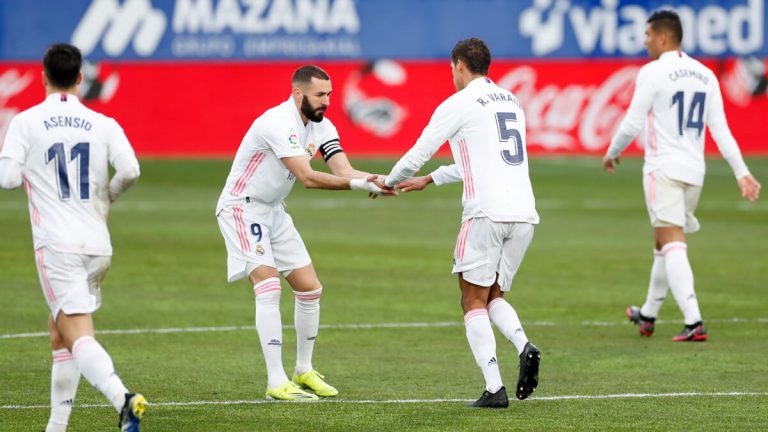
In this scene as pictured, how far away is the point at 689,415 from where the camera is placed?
8.55 meters

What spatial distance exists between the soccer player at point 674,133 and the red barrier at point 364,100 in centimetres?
1953

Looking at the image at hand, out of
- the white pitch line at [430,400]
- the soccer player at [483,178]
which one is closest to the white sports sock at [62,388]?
the white pitch line at [430,400]

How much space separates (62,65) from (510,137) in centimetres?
293

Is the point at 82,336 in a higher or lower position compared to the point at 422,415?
higher

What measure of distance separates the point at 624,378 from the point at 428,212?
14108 mm

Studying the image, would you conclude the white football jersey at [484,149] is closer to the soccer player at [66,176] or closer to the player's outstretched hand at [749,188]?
the soccer player at [66,176]

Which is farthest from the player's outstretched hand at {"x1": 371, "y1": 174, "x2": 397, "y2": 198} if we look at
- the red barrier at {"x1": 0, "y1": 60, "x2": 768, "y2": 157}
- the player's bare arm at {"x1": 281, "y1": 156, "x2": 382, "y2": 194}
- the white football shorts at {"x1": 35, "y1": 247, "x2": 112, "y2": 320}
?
the red barrier at {"x1": 0, "y1": 60, "x2": 768, "y2": 157}

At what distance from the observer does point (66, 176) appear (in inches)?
295

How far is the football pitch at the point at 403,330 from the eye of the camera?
28.5ft

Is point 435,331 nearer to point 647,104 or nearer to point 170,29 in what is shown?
point 647,104

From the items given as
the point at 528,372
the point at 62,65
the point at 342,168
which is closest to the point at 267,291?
the point at 342,168

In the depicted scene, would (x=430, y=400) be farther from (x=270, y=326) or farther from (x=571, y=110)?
(x=571, y=110)

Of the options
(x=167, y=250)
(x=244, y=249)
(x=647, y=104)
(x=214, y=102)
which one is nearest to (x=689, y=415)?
(x=244, y=249)

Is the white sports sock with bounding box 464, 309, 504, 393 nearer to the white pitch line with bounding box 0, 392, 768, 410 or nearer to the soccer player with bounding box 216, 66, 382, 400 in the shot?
the white pitch line with bounding box 0, 392, 768, 410
